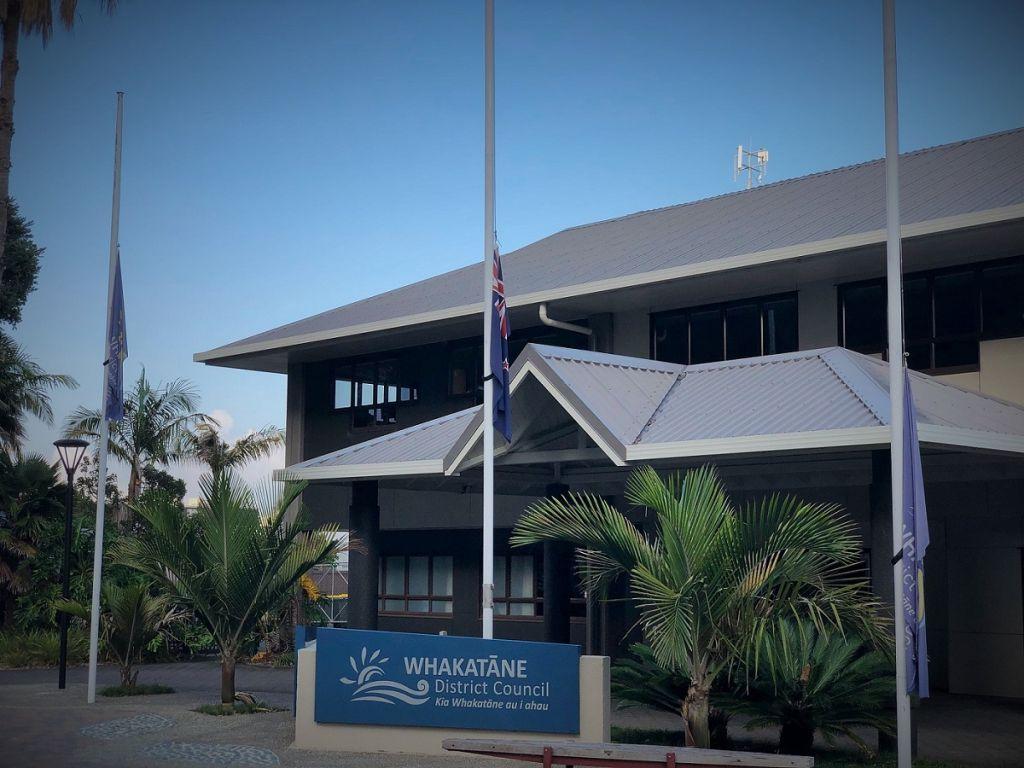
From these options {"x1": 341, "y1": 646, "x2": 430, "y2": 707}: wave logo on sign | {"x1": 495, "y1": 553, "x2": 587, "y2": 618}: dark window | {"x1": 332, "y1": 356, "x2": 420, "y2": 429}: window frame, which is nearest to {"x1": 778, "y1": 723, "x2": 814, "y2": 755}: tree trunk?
{"x1": 341, "y1": 646, "x2": 430, "y2": 707}: wave logo on sign

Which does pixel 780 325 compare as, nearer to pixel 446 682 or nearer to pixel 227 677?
pixel 446 682

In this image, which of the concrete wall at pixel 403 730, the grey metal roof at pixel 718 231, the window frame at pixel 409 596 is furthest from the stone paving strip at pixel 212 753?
the window frame at pixel 409 596

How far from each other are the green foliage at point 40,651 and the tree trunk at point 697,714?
53.7 feet

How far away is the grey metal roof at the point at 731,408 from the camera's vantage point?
13.6 metres

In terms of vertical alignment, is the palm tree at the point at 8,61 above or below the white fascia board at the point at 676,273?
above

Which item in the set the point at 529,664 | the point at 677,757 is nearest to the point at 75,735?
the point at 529,664

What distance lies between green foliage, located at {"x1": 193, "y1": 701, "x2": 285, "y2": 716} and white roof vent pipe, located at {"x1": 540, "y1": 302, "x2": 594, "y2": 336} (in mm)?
7735

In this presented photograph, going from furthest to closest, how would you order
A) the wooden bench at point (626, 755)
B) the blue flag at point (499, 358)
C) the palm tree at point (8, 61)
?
the palm tree at point (8, 61)
the blue flag at point (499, 358)
the wooden bench at point (626, 755)

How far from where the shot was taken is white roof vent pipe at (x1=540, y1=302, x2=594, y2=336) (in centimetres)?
2111

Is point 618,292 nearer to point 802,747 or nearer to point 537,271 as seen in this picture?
point 537,271

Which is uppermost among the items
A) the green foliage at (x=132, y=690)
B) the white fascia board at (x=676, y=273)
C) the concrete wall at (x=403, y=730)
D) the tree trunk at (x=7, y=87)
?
the tree trunk at (x=7, y=87)

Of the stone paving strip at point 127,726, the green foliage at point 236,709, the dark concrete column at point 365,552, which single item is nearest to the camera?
the stone paving strip at point 127,726

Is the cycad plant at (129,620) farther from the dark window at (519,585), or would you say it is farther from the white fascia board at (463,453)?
the dark window at (519,585)

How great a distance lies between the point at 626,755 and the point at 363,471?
8457mm
